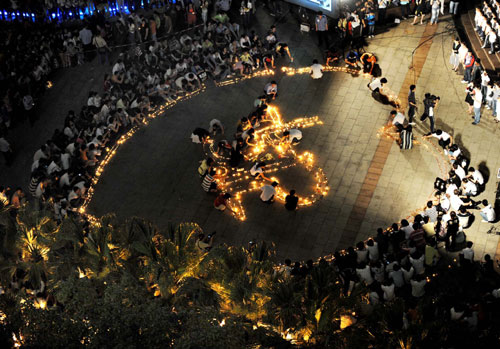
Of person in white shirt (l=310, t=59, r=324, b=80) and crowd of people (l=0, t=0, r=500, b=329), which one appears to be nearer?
crowd of people (l=0, t=0, r=500, b=329)

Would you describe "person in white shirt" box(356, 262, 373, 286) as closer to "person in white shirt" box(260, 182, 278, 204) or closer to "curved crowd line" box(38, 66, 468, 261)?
"curved crowd line" box(38, 66, 468, 261)

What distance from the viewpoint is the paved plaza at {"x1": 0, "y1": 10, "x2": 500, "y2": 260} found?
28.1 m

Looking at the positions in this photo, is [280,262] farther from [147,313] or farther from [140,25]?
[140,25]

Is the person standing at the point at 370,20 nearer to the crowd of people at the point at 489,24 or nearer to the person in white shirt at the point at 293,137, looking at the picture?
the crowd of people at the point at 489,24

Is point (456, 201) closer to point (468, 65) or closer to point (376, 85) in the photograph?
point (468, 65)

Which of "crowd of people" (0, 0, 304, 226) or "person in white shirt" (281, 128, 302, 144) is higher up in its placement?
"crowd of people" (0, 0, 304, 226)

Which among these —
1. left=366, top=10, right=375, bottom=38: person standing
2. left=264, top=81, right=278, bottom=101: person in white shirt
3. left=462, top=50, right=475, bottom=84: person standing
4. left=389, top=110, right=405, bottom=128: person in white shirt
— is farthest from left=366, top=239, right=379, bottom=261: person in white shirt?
left=366, top=10, right=375, bottom=38: person standing

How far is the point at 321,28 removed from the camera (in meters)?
35.2

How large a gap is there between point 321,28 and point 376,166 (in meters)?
8.12

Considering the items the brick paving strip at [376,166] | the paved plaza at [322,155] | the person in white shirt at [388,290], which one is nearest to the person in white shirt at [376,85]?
the paved plaza at [322,155]

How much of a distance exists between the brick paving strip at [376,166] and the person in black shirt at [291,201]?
188cm

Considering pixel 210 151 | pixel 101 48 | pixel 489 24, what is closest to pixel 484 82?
pixel 489 24

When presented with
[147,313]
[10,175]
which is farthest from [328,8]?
[147,313]

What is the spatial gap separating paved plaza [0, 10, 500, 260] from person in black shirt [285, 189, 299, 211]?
286mm
